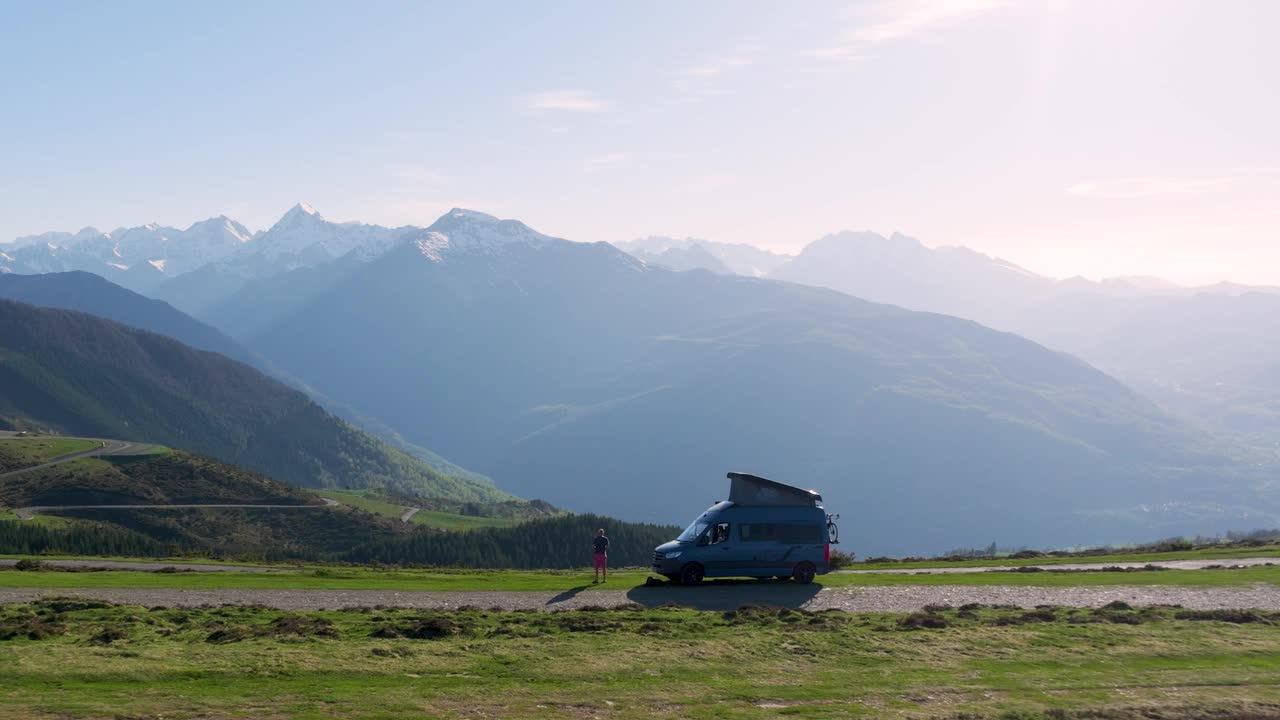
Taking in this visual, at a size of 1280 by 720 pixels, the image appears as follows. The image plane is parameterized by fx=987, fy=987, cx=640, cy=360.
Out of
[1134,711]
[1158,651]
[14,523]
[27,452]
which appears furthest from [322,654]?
[27,452]

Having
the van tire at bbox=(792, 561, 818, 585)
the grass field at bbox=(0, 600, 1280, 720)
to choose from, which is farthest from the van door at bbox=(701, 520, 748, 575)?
the grass field at bbox=(0, 600, 1280, 720)

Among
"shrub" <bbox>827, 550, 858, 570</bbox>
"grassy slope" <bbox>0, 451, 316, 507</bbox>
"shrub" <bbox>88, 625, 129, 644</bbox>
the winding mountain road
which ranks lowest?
"shrub" <bbox>88, 625, 129, 644</bbox>

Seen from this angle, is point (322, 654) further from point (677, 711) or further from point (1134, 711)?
point (1134, 711)

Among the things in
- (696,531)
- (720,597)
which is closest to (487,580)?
(696,531)

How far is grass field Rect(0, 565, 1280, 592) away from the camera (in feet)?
137

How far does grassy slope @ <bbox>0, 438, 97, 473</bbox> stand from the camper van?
526 ft

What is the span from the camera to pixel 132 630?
94.7 feet

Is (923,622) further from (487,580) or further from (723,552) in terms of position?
(487,580)

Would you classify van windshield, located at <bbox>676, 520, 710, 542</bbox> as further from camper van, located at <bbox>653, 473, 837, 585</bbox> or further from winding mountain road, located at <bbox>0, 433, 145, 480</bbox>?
winding mountain road, located at <bbox>0, 433, 145, 480</bbox>

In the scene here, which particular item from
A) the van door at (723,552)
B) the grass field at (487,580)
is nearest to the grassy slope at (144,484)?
the grass field at (487,580)

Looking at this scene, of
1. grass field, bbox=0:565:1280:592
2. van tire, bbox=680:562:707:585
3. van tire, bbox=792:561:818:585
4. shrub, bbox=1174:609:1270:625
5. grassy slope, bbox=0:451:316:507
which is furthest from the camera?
grassy slope, bbox=0:451:316:507

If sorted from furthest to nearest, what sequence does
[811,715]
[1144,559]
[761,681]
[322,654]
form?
[1144,559] → [322,654] → [761,681] → [811,715]

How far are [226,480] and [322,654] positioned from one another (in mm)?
167363

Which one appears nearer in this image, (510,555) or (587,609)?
(587,609)
